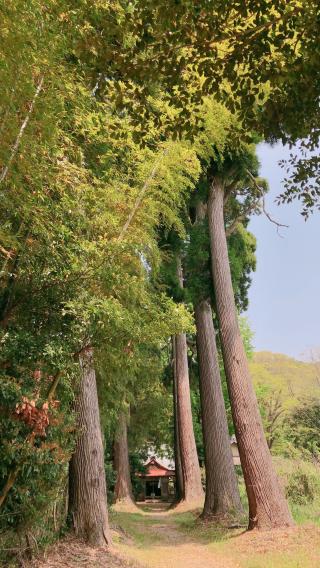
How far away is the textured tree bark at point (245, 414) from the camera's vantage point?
23.4 feet

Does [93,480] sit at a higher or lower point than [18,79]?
lower

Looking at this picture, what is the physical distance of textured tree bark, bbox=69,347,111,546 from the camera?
5.95 metres

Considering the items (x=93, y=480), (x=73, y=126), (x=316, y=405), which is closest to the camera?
(x=73, y=126)

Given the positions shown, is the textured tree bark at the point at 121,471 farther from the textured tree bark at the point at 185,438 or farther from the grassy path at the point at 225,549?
the grassy path at the point at 225,549

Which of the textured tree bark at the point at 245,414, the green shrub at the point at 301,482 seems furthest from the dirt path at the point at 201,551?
the green shrub at the point at 301,482

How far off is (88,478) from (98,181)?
3.92m

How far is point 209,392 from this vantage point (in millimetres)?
10586

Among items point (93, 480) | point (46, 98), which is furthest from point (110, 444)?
point (46, 98)

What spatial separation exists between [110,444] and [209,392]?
31.7ft

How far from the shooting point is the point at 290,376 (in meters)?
41.9

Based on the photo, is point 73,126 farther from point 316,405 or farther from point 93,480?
point 316,405

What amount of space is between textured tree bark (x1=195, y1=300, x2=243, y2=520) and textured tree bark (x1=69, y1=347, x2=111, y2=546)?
3.99 meters

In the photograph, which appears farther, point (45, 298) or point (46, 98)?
point (45, 298)

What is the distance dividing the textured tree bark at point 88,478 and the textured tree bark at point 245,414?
98.9 inches
